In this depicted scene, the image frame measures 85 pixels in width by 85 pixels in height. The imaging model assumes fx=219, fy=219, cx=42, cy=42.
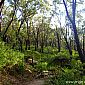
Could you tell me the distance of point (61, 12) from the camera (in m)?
44.1

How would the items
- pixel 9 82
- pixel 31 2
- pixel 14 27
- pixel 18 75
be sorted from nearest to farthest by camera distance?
pixel 9 82, pixel 18 75, pixel 31 2, pixel 14 27

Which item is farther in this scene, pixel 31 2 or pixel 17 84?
pixel 31 2

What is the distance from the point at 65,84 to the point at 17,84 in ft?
9.11

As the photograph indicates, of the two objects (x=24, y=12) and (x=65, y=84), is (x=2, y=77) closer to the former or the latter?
(x=65, y=84)

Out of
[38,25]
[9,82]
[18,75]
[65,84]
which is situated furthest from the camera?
[38,25]

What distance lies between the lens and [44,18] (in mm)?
50062

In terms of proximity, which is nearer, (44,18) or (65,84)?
(65,84)

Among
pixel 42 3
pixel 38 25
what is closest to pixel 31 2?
pixel 42 3

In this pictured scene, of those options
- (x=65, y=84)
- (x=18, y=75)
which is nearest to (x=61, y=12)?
(x=18, y=75)

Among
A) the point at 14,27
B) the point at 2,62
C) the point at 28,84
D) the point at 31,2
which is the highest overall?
the point at 31,2

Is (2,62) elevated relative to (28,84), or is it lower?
elevated

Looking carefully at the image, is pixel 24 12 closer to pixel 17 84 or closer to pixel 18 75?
pixel 18 75

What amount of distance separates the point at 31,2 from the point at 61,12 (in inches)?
540

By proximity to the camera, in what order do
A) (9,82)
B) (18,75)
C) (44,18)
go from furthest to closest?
1. (44,18)
2. (18,75)
3. (9,82)
